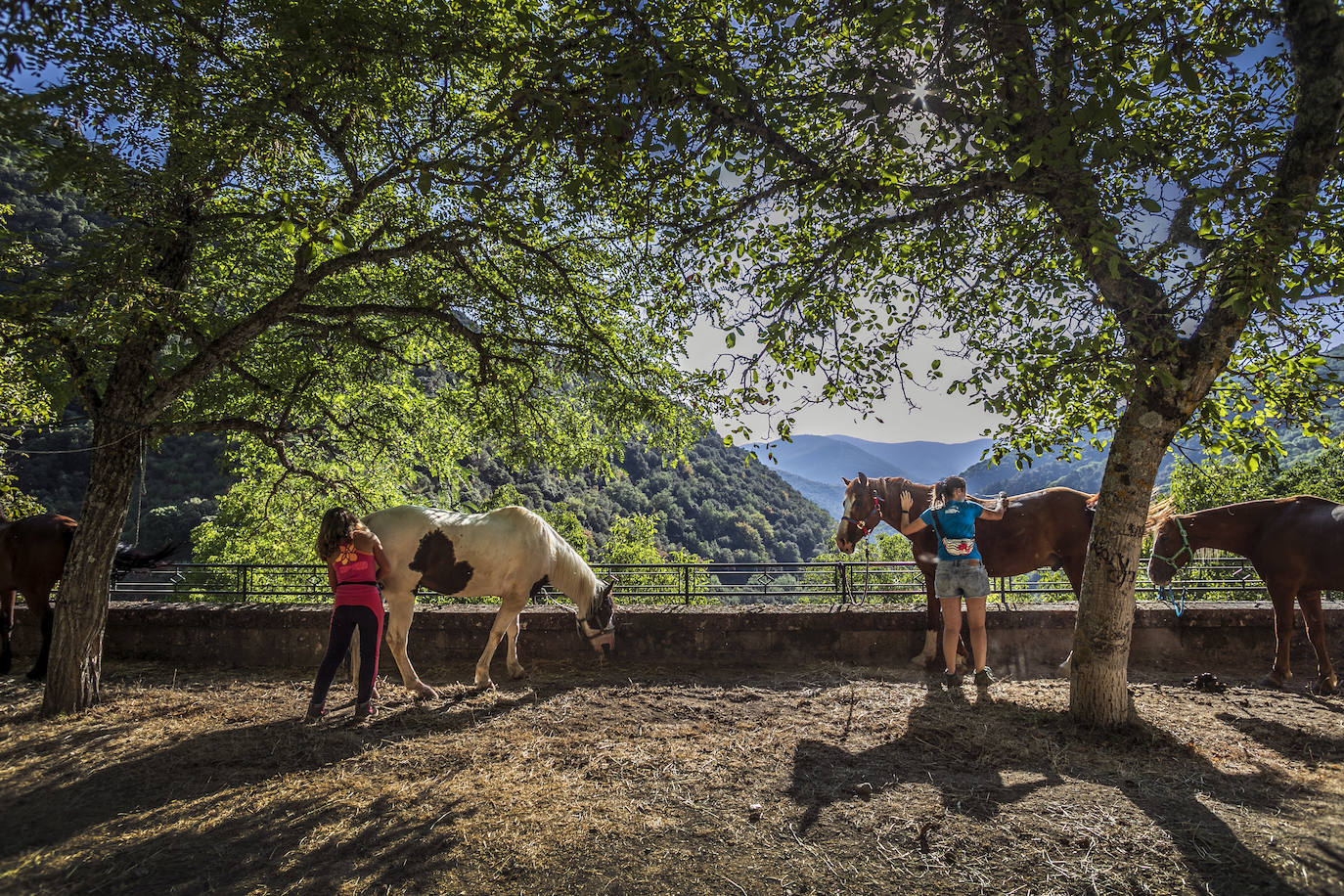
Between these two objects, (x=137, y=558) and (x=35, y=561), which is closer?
(x=35, y=561)

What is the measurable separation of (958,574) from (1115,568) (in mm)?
1514

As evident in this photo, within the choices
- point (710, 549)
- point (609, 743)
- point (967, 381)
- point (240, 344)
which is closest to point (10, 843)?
point (609, 743)

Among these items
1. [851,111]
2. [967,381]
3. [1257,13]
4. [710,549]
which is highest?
[1257,13]

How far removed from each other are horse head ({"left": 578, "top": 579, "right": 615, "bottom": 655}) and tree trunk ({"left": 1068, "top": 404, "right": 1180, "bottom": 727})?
4.47 m

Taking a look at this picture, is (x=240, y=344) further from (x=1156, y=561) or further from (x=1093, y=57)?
(x=1156, y=561)

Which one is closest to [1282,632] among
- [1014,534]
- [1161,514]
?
[1161,514]

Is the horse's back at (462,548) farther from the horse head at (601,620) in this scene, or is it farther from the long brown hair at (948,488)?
the long brown hair at (948,488)

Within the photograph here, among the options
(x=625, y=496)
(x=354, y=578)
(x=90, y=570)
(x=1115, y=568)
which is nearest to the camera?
(x=1115, y=568)

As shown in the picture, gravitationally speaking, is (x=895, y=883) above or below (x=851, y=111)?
below

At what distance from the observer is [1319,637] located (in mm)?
5855

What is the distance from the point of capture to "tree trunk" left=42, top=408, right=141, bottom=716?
523 cm

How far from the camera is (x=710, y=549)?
71.0m

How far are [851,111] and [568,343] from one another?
11.7 feet

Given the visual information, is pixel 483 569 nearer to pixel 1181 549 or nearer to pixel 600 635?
pixel 600 635
